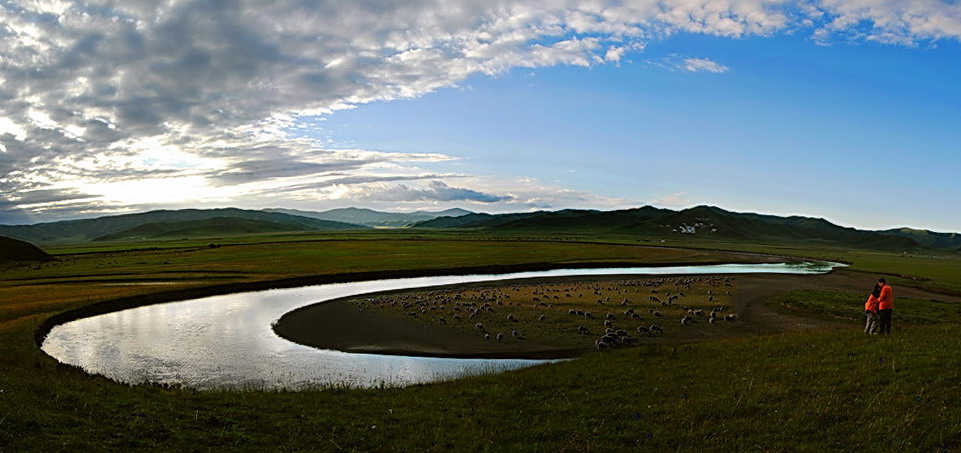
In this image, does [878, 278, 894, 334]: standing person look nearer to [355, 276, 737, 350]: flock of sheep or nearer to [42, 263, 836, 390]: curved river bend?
[355, 276, 737, 350]: flock of sheep

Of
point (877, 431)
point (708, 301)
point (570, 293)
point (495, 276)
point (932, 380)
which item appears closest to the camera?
point (877, 431)

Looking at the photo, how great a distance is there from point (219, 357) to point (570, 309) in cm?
2251

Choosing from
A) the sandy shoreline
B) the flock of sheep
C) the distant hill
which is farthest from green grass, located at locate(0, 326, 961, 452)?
the distant hill

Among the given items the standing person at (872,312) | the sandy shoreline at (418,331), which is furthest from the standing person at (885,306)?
the sandy shoreline at (418,331)

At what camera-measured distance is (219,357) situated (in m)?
26.5

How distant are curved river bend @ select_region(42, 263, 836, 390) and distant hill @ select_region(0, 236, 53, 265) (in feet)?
254

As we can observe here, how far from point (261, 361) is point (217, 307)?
20790 mm

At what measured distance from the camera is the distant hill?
95.2m

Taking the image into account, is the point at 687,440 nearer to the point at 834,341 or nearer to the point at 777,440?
the point at 777,440

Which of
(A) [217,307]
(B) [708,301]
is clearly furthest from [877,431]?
(A) [217,307]

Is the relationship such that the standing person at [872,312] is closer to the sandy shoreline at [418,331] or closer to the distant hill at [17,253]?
the sandy shoreline at [418,331]

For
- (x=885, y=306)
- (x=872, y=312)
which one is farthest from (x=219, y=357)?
(x=885, y=306)

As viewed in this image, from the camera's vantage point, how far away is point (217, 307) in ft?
142

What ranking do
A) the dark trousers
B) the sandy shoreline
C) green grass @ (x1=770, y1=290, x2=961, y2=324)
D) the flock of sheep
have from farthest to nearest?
green grass @ (x1=770, y1=290, x2=961, y2=324) < the flock of sheep < the sandy shoreline < the dark trousers
